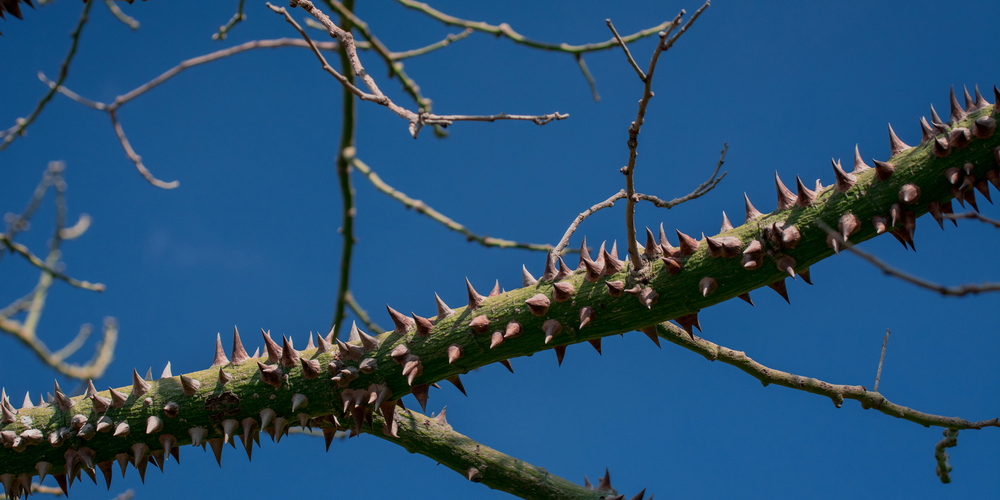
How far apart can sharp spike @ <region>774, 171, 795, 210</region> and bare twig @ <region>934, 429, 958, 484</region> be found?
7.13ft

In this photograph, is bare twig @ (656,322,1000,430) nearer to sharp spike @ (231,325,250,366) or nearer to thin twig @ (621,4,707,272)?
thin twig @ (621,4,707,272)

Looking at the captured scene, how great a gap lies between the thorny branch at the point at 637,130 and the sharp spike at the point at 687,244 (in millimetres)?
151

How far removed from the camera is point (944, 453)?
143 inches

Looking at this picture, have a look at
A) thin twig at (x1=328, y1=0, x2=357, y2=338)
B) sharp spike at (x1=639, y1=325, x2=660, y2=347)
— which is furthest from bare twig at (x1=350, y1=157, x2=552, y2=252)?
sharp spike at (x1=639, y1=325, x2=660, y2=347)

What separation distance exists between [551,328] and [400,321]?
0.62 m

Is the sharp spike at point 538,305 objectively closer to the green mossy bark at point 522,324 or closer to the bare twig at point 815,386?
the green mossy bark at point 522,324

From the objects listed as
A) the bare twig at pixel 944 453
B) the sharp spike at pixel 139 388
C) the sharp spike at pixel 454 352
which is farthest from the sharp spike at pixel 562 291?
the bare twig at pixel 944 453

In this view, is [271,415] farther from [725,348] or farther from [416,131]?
[725,348]

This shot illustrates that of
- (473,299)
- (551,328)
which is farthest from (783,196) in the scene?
(473,299)

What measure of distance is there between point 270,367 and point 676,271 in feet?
5.27

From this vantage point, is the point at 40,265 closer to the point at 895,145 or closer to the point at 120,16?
the point at 120,16

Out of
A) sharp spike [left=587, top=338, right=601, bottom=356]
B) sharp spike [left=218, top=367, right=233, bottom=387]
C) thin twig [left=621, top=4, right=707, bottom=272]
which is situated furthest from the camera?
sharp spike [left=218, top=367, right=233, bottom=387]

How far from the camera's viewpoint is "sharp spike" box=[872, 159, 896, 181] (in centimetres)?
218

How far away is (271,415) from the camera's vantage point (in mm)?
2596
